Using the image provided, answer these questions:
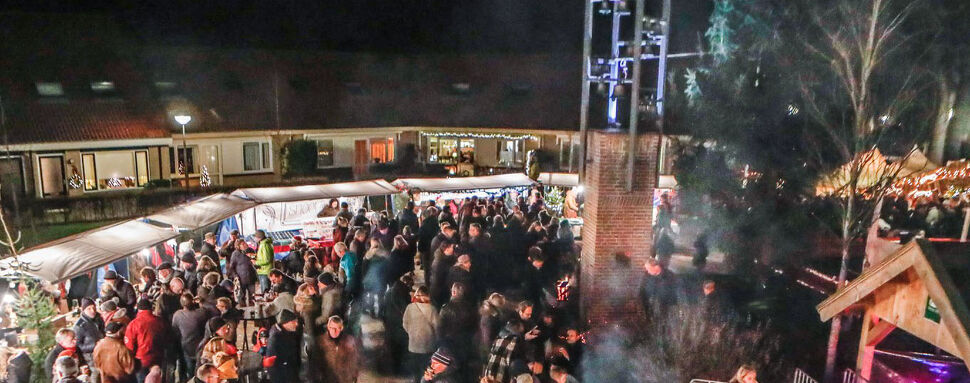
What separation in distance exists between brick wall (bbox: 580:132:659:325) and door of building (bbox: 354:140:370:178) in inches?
742

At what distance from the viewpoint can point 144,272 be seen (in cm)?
815

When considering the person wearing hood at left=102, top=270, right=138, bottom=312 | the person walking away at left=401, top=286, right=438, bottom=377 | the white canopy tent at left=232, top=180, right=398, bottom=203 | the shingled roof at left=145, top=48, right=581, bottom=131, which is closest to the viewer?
the person walking away at left=401, top=286, right=438, bottom=377

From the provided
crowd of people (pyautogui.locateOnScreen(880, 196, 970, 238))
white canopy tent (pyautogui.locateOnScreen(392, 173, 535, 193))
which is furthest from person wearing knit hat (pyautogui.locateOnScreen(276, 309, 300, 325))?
crowd of people (pyautogui.locateOnScreen(880, 196, 970, 238))

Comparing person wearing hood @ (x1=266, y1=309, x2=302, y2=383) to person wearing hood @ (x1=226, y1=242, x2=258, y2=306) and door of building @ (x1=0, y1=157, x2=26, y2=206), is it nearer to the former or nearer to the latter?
person wearing hood @ (x1=226, y1=242, x2=258, y2=306)

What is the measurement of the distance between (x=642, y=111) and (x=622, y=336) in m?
2.86

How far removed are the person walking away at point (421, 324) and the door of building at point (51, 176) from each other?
1931cm

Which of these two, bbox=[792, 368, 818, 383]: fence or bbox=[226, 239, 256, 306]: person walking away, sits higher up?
bbox=[226, 239, 256, 306]: person walking away

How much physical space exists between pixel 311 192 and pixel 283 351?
791cm

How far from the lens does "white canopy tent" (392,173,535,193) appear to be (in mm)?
15367

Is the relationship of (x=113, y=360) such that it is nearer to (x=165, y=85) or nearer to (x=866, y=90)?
(x=866, y=90)

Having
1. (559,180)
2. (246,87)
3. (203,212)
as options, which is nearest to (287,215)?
(203,212)

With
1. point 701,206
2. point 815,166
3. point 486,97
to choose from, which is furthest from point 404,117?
point 815,166

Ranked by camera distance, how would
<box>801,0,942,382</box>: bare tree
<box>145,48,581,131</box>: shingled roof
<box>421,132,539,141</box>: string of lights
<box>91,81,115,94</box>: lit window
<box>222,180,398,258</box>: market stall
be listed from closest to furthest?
<box>801,0,942,382</box>: bare tree < <box>222,180,398,258</box>: market stall < <box>91,81,115,94</box>: lit window < <box>145,48,581,131</box>: shingled roof < <box>421,132,539,141</box>: string of lights

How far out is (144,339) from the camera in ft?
21.4
